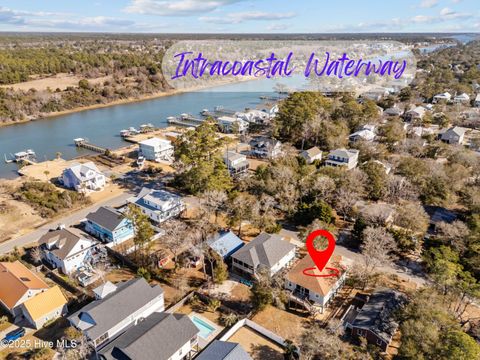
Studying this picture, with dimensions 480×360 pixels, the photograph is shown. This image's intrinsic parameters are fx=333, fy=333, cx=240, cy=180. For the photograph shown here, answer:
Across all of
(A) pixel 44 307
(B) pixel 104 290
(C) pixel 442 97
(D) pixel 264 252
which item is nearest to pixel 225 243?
(D) pixel 264 252

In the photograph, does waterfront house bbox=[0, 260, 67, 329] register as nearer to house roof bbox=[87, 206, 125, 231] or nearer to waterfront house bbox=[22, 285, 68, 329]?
waterfront house bbox=[22, 285, 68, 329]

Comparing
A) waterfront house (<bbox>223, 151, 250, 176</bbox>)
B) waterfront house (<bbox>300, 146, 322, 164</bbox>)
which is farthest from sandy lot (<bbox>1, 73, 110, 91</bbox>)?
waterfront house (<bbox>300, 146, 322, 164</bbox>)

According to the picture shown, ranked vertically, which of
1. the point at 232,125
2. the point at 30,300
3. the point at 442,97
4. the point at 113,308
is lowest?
the point at 30,300

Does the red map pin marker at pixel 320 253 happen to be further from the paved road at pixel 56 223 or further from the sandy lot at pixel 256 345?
the paved road at pixel 56 223

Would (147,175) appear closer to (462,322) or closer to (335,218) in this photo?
(335,218)

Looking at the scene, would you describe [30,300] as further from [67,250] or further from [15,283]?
[67,250]

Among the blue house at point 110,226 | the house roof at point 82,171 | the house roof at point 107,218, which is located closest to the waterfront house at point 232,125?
the house roof at point 82,171

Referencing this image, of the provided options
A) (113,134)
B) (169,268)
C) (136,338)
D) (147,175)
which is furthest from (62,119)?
(136,338)
